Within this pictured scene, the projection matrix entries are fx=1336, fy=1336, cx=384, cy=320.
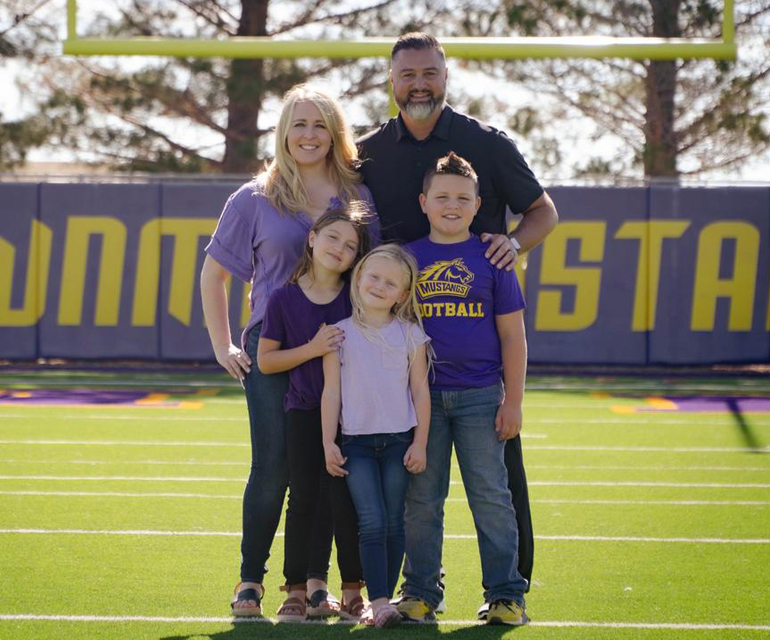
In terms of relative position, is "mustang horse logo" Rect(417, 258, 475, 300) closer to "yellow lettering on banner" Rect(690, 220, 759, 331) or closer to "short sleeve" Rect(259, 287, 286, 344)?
"short sleeve" Rect(259, 287, 286, 344)

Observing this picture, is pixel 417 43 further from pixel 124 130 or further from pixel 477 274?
pixel 124 130

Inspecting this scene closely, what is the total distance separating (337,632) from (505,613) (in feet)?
1.90

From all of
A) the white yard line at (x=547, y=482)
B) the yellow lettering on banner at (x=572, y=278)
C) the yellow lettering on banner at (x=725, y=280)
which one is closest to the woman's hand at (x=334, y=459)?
the white yard line at (x=547, y=482)

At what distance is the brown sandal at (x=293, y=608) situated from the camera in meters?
4.63

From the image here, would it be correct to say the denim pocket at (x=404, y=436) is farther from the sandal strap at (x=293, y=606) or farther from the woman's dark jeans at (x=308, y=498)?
the sandal strap at (x=293, y=606)

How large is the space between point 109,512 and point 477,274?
2.90m

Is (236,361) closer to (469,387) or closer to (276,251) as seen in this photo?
(276,251)

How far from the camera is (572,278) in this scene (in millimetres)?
15156

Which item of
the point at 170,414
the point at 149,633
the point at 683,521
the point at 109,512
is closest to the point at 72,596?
the point at 149,633

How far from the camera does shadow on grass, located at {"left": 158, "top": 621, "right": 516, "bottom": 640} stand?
14.5 feet

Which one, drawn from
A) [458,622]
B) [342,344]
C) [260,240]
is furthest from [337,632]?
[260,240]

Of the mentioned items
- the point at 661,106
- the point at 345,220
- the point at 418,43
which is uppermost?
the point at 661,106

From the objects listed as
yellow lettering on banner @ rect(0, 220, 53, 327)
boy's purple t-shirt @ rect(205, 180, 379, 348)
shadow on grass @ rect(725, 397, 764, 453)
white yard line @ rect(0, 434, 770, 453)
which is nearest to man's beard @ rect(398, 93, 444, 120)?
boy's purple t-shirt @ rect(205, 180, 379, 348)

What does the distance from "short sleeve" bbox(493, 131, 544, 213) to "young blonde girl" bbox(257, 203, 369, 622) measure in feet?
1.75
